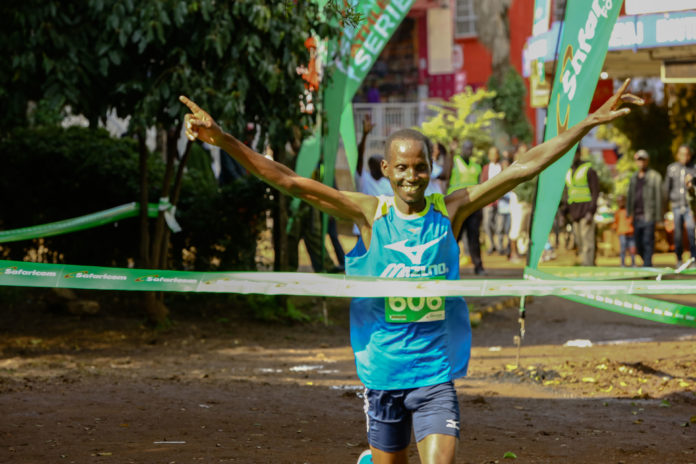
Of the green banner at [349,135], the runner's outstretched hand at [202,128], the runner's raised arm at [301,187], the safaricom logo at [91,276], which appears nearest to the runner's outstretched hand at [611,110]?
the runner's raised arm at [301,187]

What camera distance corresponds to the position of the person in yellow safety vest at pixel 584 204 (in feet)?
51.8

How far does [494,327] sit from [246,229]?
3.24m

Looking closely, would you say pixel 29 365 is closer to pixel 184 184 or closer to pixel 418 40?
pixel 184 184

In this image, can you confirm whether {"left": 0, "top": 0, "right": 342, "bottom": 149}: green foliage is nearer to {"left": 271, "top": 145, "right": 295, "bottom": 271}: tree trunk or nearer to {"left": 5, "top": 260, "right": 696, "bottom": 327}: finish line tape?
{"left": 271, "top": 145, "right": 295, "bottom": 271}: tree trunk

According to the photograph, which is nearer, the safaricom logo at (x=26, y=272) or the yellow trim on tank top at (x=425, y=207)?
the yellow trim on tank top at (x=425, y=207)

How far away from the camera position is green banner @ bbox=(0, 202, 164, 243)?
8594mm

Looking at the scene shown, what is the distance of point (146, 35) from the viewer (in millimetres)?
9016

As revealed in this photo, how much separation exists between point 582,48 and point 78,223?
491 centimetres

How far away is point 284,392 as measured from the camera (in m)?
8.09

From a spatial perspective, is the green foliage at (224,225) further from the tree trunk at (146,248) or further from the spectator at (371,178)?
the spectator at (371,178)

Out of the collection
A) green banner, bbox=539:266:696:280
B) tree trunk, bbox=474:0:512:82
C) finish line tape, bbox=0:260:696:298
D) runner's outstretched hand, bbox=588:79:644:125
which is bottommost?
green banner, bbox=539:266:696:280

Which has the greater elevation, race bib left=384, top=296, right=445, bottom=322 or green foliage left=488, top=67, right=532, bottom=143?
green foliage left=488, top=67, right=532, bottom=143

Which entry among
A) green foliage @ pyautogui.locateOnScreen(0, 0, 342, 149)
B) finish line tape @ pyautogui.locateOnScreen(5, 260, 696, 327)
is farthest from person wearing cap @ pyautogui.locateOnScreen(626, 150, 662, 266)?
finish line tape @ pyautogui.locateOnScreen(5, 260, 696, 327)

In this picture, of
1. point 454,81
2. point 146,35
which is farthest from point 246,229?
point 454,81
